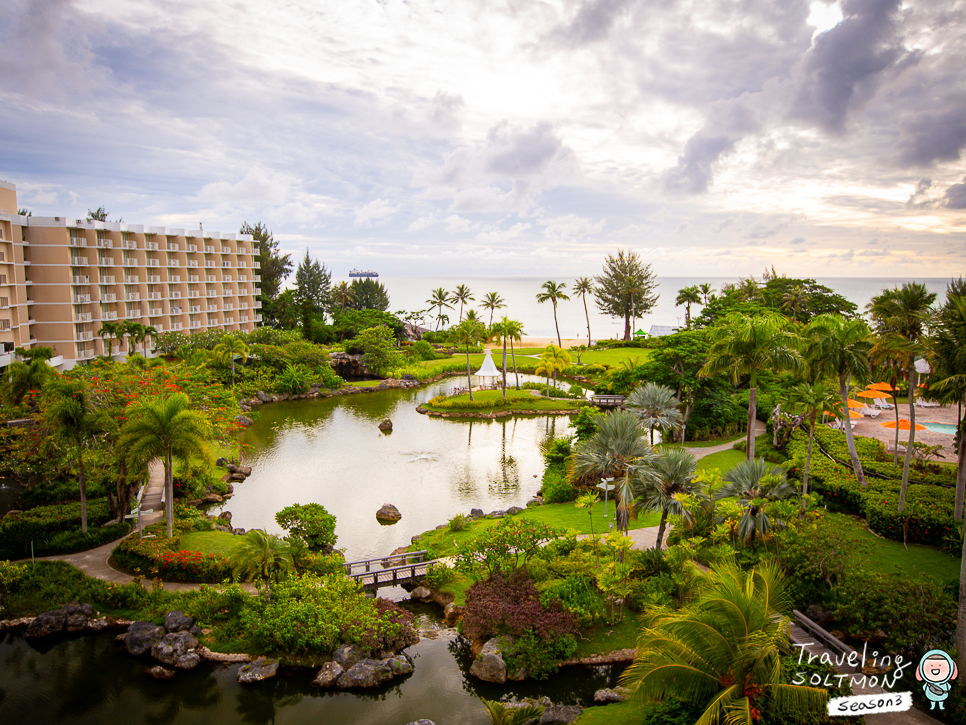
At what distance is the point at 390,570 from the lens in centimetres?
2062

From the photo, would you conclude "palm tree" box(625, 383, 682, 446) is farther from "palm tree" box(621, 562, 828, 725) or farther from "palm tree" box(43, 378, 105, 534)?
"palm tree" box(43, 378, 105, 534)

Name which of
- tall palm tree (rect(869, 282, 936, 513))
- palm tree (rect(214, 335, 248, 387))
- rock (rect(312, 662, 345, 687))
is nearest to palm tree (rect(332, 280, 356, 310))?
palm tree (rect(214, 335, 248, 387))

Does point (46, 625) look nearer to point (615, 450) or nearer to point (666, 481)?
point (615, 450)

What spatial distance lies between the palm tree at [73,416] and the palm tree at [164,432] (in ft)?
7.10

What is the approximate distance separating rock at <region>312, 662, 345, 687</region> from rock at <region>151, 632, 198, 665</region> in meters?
3.98

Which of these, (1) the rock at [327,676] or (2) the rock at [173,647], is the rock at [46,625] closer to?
(2) the rock at [173,647]

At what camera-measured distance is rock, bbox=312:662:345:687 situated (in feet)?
52.6

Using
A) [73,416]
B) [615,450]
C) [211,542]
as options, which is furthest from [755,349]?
[73,416]

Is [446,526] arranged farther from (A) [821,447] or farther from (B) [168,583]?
(A) [821,447]

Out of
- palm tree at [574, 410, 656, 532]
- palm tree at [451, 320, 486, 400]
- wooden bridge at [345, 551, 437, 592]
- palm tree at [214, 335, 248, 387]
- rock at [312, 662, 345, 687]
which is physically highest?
palm tree at [451, 320, 486, 400]

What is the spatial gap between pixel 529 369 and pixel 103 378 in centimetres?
4609

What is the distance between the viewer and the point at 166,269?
66562 mm

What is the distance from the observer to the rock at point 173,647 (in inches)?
655

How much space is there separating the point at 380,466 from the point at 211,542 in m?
13.1
